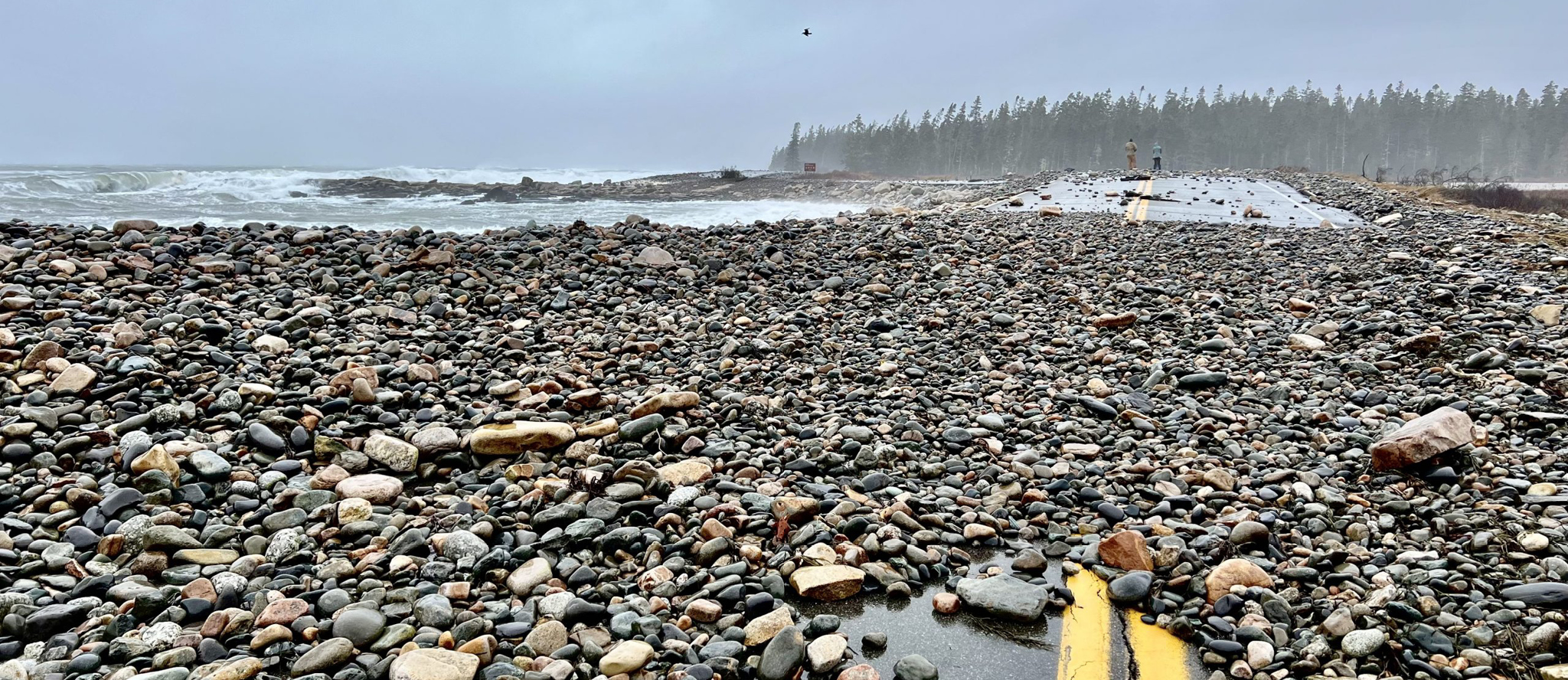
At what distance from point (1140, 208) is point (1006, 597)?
14.9 metres

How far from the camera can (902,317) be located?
23.3ft

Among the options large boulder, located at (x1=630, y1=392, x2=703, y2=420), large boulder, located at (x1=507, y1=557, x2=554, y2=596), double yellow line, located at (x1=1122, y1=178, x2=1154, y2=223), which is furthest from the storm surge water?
large boulder, located at (x1=507, y1=557, x2=554, y2=596)

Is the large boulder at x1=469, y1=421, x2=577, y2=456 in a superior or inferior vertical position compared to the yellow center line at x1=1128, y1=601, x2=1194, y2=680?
superior

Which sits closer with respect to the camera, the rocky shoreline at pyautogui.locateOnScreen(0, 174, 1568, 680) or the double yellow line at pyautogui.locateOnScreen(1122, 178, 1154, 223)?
the rocky shoreline at pyautogui.locateOnScreen(0, 174, 1568, 680)

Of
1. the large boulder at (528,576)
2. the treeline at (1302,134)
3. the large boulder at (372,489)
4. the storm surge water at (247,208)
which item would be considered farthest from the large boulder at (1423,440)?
the treeline at (1302,134)

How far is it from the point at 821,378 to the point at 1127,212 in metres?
11.8

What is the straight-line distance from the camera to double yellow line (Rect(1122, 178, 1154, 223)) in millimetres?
13758

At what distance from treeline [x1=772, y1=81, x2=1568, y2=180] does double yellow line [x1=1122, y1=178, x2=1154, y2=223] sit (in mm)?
60705

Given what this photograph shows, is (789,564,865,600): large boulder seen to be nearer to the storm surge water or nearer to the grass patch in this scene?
the storm surge water

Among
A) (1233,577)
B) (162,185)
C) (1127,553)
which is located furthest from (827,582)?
(162,185)

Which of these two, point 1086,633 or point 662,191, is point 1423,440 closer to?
point 1086,633

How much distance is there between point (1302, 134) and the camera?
8056cm

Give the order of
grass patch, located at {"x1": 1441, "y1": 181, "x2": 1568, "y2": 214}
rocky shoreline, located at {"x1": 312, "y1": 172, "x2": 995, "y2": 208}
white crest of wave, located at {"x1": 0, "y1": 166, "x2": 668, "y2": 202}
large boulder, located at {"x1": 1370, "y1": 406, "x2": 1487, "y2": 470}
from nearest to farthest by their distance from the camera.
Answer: large boulder, located at {"x1": 1370, "y1": 406, "x2": 1487, "y2": 470}
grass patch, located at {"x1": 1441, "y1": 181, "x2": 1568, "y2": 214}
white crest of wave, located at {"x1": 0, "y1": 166, "x2": 668, "y2": 202}
rocky shoreline, located at {"x1": 312, "y1": 172, "x2": 995, "y2": 208}

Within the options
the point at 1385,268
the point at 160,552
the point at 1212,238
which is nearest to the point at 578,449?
the point at 160,552
